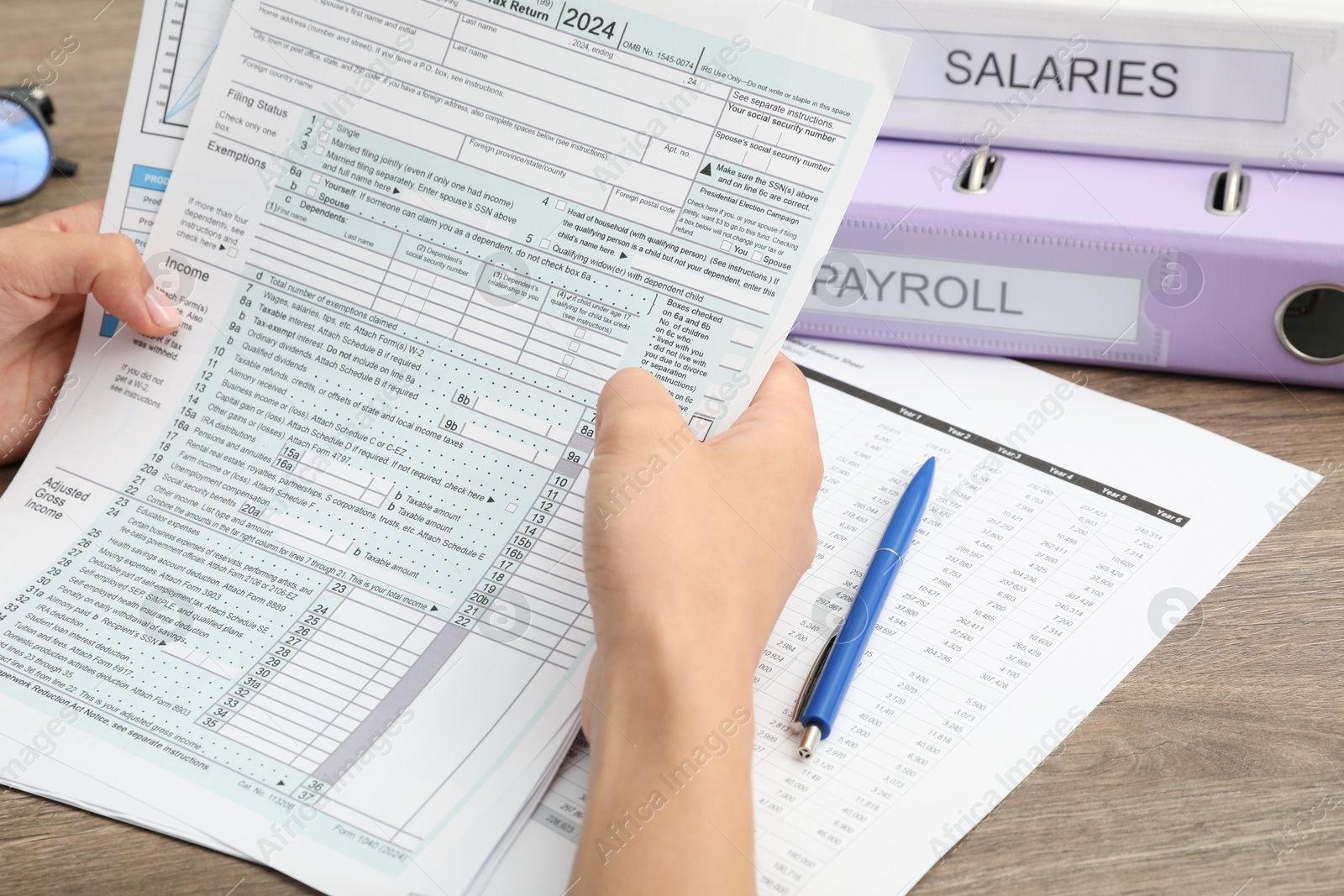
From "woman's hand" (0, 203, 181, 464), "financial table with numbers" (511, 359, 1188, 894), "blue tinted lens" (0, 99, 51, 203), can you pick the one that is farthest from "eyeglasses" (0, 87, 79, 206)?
"financial table with numbers" (511, 359, 1188, 894)

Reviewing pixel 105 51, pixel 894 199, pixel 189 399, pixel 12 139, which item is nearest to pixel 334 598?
pixel 189 399

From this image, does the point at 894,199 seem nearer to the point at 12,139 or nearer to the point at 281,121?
the point at 281,121

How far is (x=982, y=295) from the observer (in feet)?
2.21

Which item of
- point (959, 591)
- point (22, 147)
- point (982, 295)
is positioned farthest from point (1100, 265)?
point (22, 147)

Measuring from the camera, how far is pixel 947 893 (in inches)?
17.6

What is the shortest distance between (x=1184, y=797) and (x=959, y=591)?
0.46ft

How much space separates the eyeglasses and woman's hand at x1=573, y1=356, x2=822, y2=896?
0.59 metres

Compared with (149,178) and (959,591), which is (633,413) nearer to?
(959,591)

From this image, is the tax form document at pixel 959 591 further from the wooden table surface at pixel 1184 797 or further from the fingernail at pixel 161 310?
the fingernail at pixel 161 310

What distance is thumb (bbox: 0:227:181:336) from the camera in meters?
0.63

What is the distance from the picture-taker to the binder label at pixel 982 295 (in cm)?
65

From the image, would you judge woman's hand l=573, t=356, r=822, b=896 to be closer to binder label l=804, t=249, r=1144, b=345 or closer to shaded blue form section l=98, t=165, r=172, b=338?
binder label l=804, t=249, r=1144, b=345

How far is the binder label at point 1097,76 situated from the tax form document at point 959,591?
0.17 meters

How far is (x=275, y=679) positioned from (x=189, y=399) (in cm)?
20
